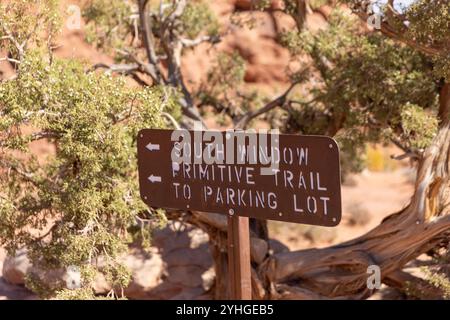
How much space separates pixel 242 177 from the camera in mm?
4711

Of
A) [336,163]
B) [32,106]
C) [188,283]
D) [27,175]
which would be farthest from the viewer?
[188,283]

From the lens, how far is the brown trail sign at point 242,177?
4398 millimetres

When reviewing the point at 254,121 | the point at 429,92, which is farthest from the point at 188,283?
the point at 429,92

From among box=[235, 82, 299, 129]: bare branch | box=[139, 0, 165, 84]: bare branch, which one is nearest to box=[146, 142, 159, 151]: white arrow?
box=[139, 0, 165, 84]: bare branch

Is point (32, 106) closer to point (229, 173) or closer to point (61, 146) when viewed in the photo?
point (61, 146)

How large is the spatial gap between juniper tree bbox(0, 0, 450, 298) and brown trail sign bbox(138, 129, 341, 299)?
1.92 metres

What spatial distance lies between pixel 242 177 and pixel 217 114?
21.3 feet

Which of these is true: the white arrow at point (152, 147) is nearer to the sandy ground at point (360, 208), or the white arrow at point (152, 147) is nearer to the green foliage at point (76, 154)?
the green foliage at point (76, 154)

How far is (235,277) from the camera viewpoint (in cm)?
484

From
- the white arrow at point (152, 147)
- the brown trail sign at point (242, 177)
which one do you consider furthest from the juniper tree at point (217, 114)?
the brown trail sign at point (242, 177)

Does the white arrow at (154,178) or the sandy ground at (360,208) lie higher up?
the sandy ground at (360,208)

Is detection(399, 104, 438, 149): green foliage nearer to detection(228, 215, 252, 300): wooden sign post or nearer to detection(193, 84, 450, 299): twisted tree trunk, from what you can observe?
detection(193, 84, 450, 299): twisted tree trunk

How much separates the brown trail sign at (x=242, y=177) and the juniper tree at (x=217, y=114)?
1916 millimetres

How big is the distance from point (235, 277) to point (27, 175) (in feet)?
11.4
